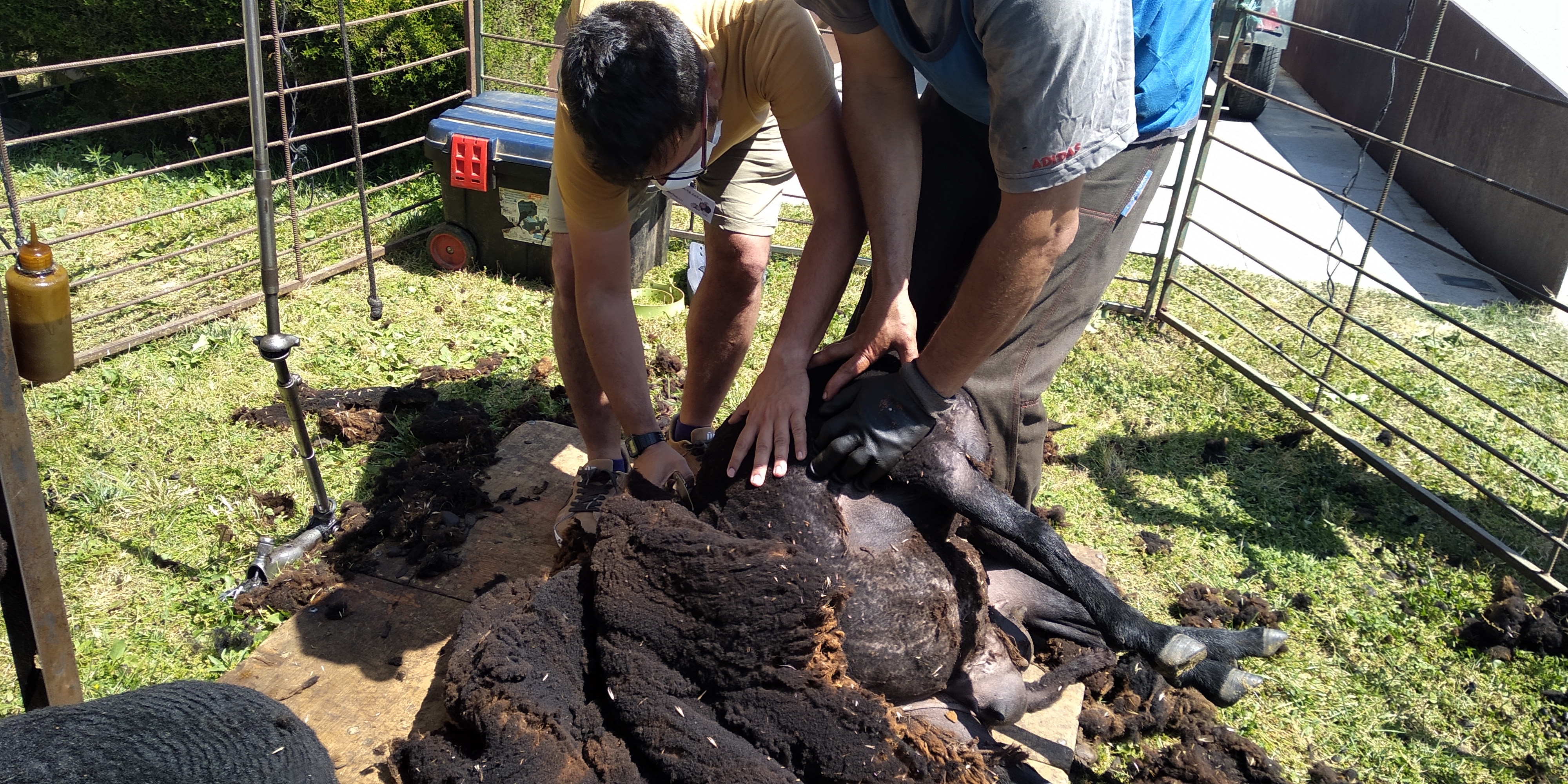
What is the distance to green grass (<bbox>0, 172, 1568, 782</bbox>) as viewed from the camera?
309 cm

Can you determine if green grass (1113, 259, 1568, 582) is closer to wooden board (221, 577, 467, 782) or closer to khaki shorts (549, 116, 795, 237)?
khaki shorts (549, 116, 795, 237)

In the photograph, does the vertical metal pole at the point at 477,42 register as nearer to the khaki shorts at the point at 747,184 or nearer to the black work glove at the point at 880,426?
the khaki shorts at the point at 747,184

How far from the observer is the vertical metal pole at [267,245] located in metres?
2.54

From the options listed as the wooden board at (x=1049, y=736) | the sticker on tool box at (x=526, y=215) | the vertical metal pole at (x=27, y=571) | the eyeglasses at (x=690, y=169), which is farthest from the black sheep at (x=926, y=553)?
the sticker on tool box at (x=526, y=215)

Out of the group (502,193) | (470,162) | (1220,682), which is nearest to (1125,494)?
(1220,682)

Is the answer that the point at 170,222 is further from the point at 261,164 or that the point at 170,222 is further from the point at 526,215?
the point at 261,164

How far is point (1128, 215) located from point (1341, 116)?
8.44m

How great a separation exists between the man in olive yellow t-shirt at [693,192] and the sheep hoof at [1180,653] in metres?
0.92

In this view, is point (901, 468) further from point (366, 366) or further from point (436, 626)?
point (366, 366)

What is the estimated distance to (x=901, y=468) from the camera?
7.57ft

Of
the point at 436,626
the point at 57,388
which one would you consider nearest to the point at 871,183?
the point at 436,626

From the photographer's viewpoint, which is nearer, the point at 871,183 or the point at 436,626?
the point at 871,183

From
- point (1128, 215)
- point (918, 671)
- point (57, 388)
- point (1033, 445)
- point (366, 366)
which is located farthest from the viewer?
point (366, 366)

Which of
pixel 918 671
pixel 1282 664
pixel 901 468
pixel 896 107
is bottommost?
pixel 1282 664
